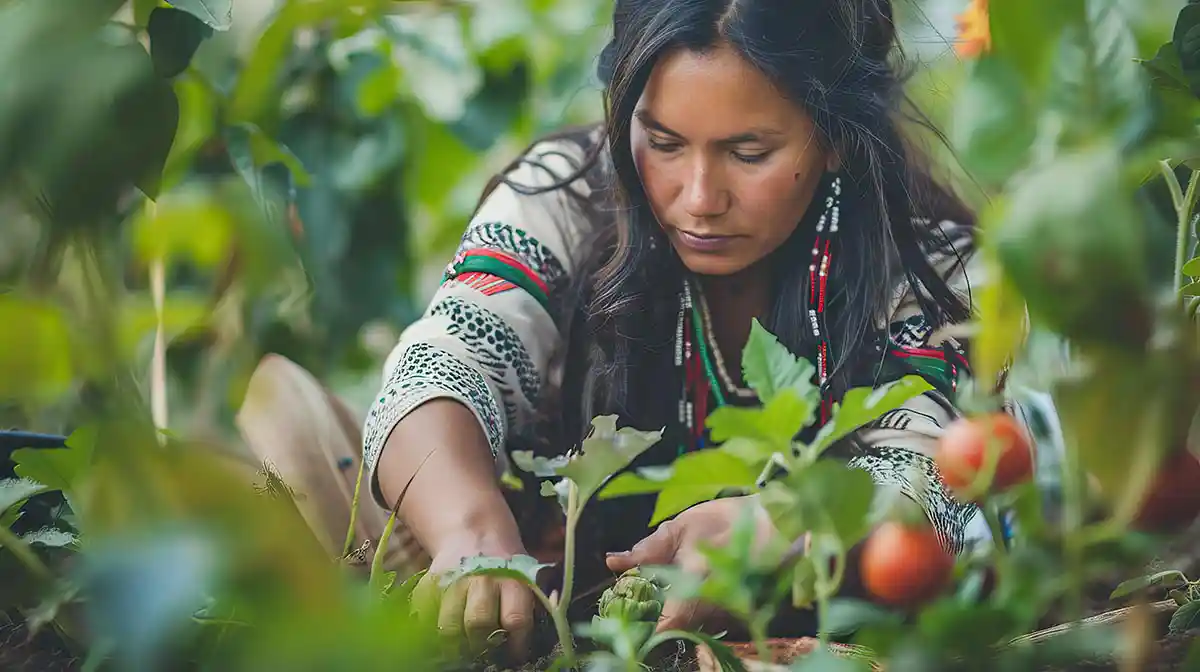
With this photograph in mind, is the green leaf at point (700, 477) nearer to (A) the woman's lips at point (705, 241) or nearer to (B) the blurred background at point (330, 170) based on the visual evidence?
(A) the woman's lips at point (705, 241)

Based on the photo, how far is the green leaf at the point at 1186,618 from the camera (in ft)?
1.58

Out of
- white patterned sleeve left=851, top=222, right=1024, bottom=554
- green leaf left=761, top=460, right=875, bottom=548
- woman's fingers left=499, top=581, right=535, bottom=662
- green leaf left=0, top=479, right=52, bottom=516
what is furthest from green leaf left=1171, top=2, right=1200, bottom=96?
green leaf left=0, top=479, right=52, bottom=516

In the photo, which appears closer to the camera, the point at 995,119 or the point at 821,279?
the point at 995,119

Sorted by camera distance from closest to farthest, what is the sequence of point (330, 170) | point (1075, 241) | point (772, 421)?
point (1075, 241)
point (772, 421)
point (330, 170)

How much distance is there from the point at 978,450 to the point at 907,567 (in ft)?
0.17

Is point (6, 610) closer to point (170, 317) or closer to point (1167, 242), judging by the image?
point (170, 317)

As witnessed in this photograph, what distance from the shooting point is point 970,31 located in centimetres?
59

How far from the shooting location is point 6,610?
1.72 feet

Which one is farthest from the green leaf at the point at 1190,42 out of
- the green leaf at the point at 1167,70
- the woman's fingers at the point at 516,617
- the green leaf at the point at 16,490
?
the green leaf at the point at 16,490

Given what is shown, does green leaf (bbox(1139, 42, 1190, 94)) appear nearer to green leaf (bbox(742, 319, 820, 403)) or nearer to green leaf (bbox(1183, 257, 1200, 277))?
green leaf (bbox(1183, 257, 1200, 277))

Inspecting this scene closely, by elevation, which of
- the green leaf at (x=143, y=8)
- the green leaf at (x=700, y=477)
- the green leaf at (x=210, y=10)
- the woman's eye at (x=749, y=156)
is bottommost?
the green leaf at (x=700, y=477)

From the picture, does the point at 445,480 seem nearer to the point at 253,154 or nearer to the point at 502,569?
the point at 502,569

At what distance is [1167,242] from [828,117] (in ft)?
0.56

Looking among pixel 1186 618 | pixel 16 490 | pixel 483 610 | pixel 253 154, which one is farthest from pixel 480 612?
pixel 253 154
